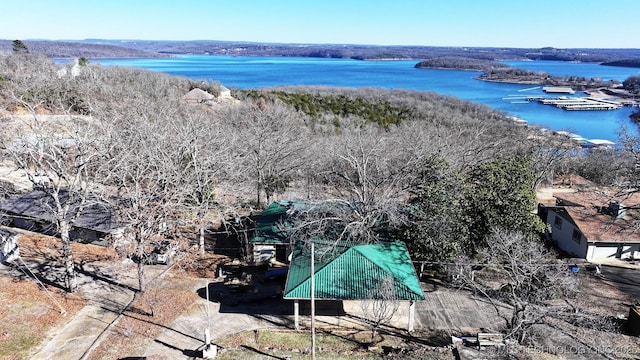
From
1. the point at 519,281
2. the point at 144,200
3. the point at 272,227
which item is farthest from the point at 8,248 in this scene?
the point at 519,281

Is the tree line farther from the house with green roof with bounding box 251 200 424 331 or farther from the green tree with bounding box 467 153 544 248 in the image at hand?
the house with green roof with bounding box 251 200 424 331

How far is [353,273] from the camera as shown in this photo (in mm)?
16203

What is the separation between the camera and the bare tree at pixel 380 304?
49.7ft

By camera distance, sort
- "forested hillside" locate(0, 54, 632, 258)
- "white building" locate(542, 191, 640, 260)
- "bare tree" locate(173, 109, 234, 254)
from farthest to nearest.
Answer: "white building" locate(542, 191, 640, 260), "bare tree" locate(173, 109, 234, 254), "forested hillside" locate(0, 54, 632, 258)

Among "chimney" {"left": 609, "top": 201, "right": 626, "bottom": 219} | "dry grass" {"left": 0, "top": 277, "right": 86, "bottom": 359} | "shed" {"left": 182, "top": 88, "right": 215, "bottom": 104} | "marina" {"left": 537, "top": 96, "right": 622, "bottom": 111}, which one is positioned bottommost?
"dry grass" {"left": 0, "top": 277, "right": 86, "bottom": 359}

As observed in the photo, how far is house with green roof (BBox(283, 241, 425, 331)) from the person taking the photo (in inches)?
608

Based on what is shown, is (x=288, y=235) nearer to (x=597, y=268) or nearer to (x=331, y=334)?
(x=331, y=334)

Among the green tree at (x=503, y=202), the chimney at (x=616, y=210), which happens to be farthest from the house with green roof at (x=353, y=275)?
the chimney at (x=616, y=210)

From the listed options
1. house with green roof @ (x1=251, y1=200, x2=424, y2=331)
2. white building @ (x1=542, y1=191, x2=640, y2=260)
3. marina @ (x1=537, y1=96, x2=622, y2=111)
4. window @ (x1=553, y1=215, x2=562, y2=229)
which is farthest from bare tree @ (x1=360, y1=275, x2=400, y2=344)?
marina @ (x1=537, y1=96, x2=622, y2=111)

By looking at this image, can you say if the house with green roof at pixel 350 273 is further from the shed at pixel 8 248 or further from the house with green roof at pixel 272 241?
the shed at pixel 8 248

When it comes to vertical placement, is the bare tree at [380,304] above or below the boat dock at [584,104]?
below

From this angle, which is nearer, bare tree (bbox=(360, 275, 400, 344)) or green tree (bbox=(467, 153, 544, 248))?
bare tree (bbox=(360, 275, 400, 344))

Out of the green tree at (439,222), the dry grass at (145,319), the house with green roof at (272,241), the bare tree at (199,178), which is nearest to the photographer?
the dry grass at (145,319)

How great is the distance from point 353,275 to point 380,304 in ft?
A: 4.80
